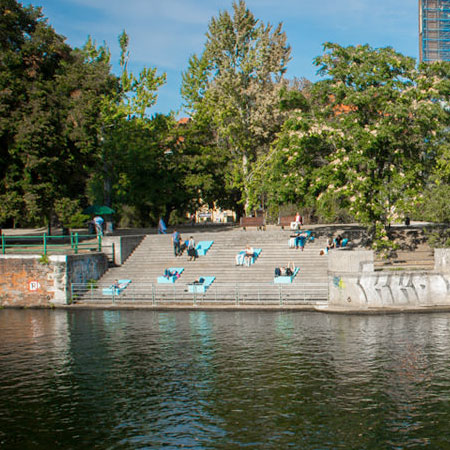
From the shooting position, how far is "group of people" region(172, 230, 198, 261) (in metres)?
34.3

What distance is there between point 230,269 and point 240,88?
25.5 m

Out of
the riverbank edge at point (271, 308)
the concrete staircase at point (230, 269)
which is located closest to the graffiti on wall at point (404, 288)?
the riverbank edge at point (271, 308)

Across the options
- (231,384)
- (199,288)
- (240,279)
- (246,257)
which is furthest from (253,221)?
(231,384)

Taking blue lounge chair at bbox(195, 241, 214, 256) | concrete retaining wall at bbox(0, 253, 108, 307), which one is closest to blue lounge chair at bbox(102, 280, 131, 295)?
concrete retaining wall at bbox(0, 253, 108, 307)

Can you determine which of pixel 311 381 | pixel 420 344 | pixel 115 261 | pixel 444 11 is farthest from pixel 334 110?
pixel 444 11

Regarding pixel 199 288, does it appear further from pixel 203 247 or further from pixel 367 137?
pixel 367 137

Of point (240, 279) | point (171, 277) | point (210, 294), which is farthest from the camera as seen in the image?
point (171, 277)

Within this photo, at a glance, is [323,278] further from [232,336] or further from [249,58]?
[249,58]

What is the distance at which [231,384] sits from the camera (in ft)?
52.3

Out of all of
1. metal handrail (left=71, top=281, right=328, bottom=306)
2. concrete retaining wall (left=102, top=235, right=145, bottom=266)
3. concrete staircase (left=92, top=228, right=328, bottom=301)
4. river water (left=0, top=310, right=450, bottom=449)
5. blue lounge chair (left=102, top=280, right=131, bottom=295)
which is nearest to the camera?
river water (left=0, top=310, right=450, bottom=449)

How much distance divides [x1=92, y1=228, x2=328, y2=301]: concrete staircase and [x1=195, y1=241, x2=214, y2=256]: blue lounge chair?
10.8 inches

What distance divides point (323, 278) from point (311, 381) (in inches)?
565

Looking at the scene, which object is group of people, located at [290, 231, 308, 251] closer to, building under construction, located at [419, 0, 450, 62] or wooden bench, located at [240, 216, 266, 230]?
wooden bench, located at [240, 216, 266, 230]

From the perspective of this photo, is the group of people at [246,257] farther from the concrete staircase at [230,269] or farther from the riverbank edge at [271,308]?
the riverbank edge at [271,308]
